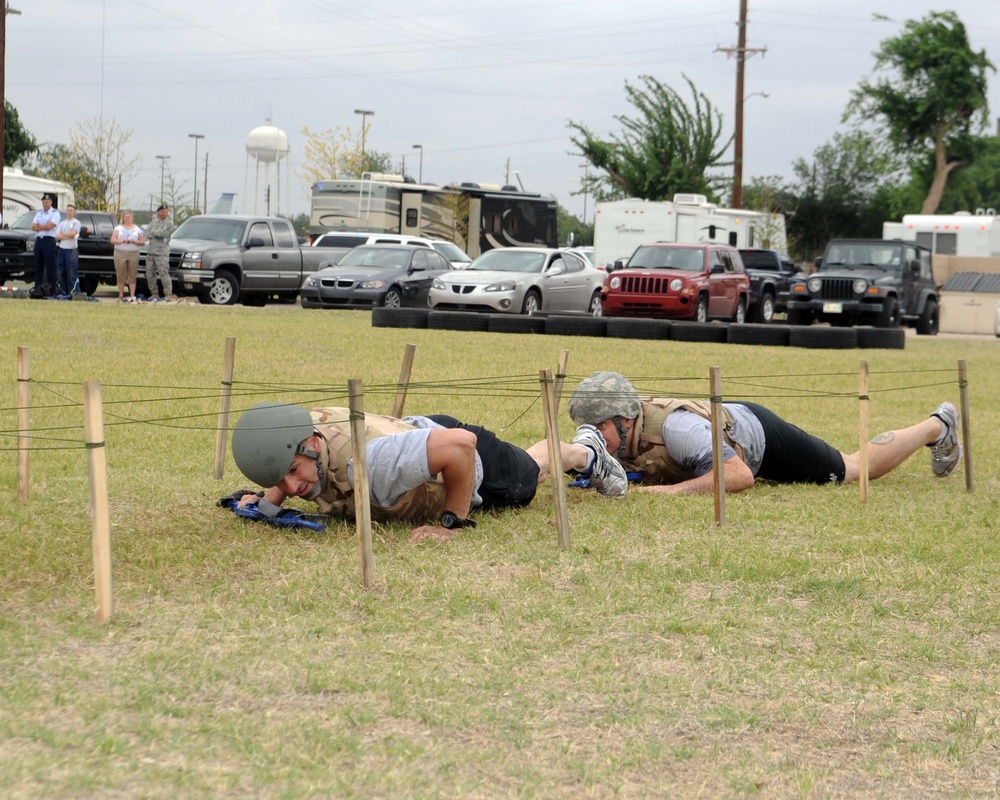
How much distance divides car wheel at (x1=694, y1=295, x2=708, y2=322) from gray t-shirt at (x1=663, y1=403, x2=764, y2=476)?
17.3 m

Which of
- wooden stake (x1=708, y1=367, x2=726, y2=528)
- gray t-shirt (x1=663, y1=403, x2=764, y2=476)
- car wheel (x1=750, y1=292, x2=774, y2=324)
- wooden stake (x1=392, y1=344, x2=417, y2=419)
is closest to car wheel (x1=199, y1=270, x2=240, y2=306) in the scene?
car wheel (x1=750, y1=292, x2=774, y2=324)

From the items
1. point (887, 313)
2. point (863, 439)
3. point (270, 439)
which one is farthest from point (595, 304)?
point (270, 439)

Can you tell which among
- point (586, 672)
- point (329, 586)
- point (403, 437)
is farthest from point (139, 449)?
point (586, 672)

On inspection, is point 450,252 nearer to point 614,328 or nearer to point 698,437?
point 614,328

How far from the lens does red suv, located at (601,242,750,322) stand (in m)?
26.0

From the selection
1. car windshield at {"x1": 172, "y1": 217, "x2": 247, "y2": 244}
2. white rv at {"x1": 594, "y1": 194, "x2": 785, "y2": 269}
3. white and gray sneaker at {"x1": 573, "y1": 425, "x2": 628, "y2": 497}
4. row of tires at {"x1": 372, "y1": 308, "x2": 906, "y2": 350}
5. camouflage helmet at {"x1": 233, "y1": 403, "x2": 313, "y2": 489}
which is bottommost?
white and gray sneaker at {"x1": 573, "y1": 425, "x2": 628, "y2": 497}

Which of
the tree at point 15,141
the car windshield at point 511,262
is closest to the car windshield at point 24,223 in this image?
the car windshield at point 511,262

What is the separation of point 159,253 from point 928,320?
1558 cm

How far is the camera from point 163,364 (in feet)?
50.5

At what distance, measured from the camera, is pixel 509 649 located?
17.7ft

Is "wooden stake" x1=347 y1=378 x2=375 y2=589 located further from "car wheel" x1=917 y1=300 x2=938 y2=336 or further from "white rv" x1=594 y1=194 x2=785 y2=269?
"white rv" x1=594 y1=194 x2=785 y2=269

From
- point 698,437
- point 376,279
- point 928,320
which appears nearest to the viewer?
point 698,437

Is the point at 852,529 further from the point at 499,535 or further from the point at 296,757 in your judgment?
the point at 296,757

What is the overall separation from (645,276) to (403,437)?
19.4 meters
